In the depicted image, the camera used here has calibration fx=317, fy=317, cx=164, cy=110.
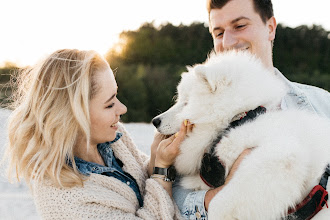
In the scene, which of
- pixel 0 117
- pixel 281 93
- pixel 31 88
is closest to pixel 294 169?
pixel 281 93

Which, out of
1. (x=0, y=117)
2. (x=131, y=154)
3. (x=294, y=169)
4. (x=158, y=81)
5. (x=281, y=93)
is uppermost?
(x=281, y=93)

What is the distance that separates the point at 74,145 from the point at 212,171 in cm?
98

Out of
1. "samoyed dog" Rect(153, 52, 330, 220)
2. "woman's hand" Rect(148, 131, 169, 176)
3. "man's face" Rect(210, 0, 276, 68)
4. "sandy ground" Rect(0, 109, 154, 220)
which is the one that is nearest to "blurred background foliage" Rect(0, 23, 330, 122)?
"sandy ground" Rect(0, 109, 154, 220)

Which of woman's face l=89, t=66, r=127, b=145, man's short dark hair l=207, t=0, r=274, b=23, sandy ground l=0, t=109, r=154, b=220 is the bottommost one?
sandy ground l=0, t=109, r=154, b=220

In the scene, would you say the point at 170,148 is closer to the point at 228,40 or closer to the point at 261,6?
the point at 228,40

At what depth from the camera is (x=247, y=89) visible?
2.10 m

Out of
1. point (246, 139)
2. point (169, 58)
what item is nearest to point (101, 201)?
point (246, 139)

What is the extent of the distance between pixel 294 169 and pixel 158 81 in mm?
10501

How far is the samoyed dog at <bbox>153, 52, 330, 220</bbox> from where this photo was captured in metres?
1.62

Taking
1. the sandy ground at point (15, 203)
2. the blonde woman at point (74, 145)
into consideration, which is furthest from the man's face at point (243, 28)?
the sandy ground at point (15, 203)

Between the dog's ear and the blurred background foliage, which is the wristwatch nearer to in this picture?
the dog's ear

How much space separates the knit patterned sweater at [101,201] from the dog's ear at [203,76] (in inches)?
28.7

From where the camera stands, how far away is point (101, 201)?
1.94m

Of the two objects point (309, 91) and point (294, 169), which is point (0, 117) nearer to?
point (309, 91)
